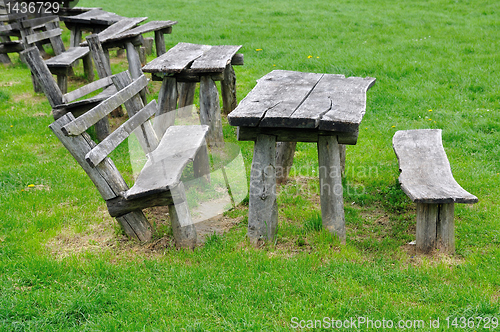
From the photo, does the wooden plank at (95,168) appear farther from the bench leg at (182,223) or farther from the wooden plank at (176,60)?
the wooden plank at (176,60)

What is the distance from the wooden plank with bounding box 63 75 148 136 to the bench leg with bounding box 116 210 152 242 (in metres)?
0.78

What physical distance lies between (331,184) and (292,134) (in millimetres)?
505

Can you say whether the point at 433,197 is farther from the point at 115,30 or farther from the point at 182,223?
the point at 115,30

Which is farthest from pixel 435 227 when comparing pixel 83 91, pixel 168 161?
pixel 83 91

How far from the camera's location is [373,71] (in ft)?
26.5

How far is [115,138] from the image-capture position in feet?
11.8

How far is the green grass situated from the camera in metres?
2.84

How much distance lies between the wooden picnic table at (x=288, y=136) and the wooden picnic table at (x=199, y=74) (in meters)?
1.63

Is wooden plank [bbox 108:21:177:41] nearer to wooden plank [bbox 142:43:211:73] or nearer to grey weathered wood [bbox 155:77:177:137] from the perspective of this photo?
wooden plank [bbox 142:43:211:73]

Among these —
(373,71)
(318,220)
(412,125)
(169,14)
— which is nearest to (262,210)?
(318,220)

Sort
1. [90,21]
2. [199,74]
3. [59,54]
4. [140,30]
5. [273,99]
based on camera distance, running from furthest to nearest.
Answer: [90,21], [59,54], [140,30], [199,74], [273,99]

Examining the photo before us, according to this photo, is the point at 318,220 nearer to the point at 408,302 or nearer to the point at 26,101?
the point at 408,302

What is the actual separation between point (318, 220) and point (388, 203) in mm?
1008

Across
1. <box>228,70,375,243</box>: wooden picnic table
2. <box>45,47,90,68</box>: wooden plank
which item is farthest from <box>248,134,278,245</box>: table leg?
<box>45,47,90,68</box>: wooden plank
